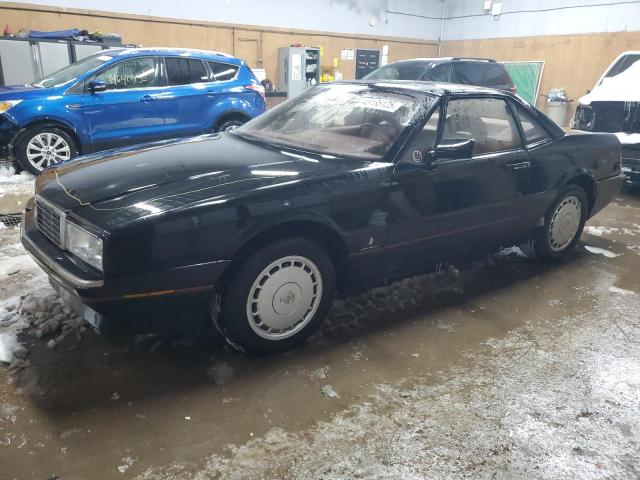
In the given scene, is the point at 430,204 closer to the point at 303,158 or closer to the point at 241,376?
the point at 303,158

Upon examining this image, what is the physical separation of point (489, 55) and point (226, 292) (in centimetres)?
1531

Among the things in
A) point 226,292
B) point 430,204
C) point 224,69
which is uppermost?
point 224,69

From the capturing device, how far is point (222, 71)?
6.86 metres

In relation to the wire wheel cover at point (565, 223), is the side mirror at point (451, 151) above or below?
above

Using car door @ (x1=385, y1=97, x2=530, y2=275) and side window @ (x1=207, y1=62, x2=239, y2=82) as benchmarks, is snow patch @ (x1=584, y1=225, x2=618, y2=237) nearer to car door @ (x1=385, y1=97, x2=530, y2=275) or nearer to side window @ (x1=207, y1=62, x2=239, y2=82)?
car door @ (x1=385, y1=97, x2=530, y2=275)

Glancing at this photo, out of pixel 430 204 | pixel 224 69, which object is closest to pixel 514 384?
pixel 430 204

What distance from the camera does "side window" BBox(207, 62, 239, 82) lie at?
22.2 feet

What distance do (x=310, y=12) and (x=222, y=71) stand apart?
7146mm

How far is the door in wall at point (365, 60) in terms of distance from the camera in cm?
1426

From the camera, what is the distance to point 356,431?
6.78 ft

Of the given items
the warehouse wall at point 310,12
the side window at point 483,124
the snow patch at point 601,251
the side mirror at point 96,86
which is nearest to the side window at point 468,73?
the snow patch at point 601,251

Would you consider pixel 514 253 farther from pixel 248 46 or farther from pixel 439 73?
pixel 248 46

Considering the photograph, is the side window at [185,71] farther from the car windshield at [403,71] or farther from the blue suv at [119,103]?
the car windshield at [403,71]

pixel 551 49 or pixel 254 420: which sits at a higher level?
pixel 551 49
